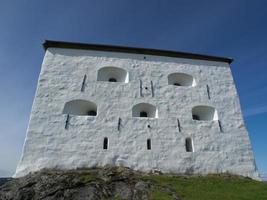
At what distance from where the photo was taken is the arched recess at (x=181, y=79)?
44.0 feet

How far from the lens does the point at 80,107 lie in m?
11.9

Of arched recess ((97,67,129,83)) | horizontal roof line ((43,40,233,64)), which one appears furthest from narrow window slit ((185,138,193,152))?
horizontal roof line ((43,40,233,64))

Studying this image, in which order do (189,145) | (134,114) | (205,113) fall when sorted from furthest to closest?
(205,113) → (134,114) → (189,145)

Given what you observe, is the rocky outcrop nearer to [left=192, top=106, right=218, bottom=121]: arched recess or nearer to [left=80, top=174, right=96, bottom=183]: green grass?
[left=80, top=174, right=96, bottom=183]: green grass

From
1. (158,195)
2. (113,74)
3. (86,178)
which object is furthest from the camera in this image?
(113,74)

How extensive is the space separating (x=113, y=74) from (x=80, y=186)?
293 inches

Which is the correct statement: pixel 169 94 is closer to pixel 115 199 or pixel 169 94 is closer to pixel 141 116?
pixel 141 116

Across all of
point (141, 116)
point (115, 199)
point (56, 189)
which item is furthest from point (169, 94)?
point (56, 189)

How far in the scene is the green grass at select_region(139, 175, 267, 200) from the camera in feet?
24.3

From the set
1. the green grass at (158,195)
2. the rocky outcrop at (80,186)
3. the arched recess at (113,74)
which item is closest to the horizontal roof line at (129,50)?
the arched recess at (113,74)

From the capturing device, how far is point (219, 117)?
39.7ft

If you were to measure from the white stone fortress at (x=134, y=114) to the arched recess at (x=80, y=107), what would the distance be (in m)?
0.06

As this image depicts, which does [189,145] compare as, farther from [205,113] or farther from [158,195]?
[158,195]

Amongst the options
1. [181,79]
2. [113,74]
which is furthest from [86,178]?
[181,79]
